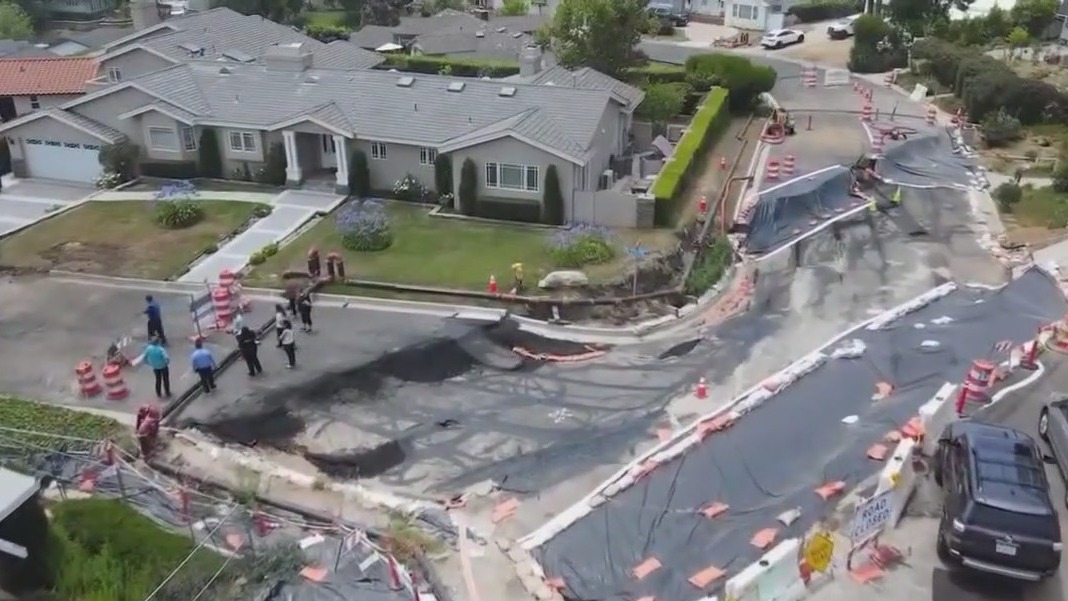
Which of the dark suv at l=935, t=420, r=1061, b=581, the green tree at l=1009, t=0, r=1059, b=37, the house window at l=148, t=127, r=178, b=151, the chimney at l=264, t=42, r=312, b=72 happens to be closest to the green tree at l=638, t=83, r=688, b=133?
the chimney at l=264, t=42, r=312, b=72

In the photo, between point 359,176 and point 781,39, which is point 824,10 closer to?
point 781,39

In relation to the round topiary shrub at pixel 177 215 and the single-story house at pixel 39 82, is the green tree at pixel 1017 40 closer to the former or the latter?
the round topiary shrub at pixel 177 215

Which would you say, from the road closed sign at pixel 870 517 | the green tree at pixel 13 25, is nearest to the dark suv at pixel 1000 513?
the road closed sign at pixel 870 517

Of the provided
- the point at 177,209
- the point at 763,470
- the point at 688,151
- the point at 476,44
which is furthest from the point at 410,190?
the point at 476,44

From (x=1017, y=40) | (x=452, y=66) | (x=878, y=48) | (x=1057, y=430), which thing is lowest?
(x=1057, y=430)

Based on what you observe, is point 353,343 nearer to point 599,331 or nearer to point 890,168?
point 599,331

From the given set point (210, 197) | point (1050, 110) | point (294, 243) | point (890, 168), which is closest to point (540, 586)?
point (294, 243)
